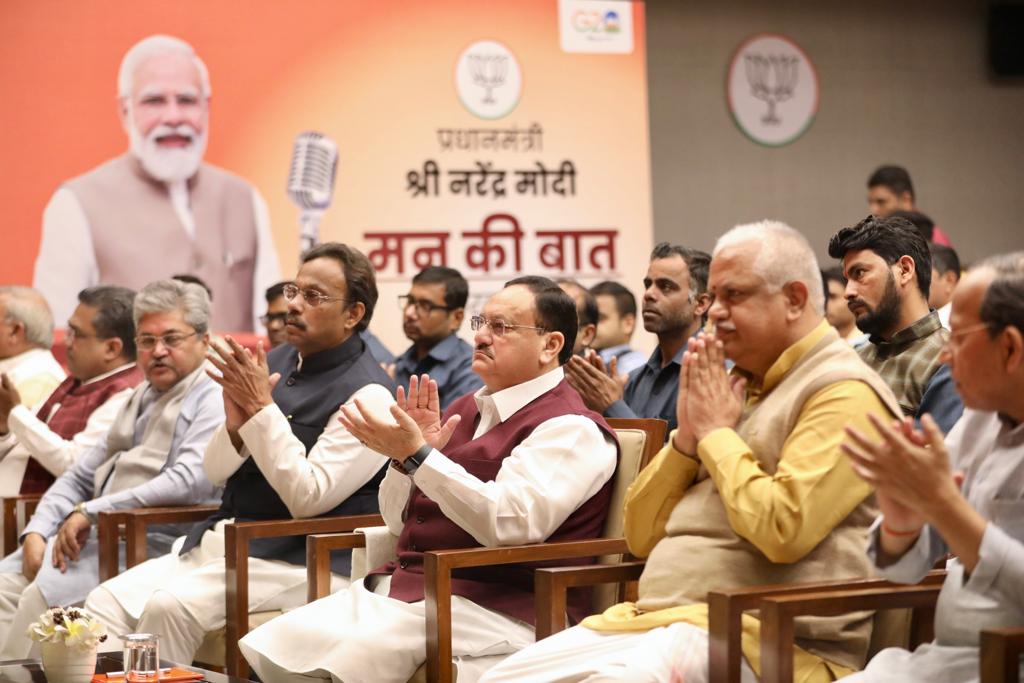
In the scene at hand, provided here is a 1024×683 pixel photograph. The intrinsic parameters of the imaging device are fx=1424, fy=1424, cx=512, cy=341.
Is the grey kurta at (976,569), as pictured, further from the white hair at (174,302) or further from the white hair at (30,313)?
the white hair at (30,313)

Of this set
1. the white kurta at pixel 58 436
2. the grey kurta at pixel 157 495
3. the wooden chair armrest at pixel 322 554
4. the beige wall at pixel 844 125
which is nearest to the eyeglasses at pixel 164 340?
the grey kurta at pixel 157 495

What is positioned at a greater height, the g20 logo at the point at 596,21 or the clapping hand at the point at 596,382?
the g20 logo at the point at 596,21

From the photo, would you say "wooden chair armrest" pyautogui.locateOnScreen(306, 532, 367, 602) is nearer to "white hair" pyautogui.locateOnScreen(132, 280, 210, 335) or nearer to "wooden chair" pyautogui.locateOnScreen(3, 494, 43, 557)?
"white hair" pyautogui.locateOnScreen(132, 280, 210, 335)

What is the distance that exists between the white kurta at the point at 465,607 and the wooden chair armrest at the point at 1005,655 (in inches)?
48.9

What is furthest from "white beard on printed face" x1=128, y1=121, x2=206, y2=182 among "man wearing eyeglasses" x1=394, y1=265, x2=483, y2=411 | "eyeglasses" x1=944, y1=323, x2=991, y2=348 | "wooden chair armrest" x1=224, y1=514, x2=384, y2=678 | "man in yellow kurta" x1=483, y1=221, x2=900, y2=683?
"eyeglasses" x1=944, y1=323, x2=991, y2=348

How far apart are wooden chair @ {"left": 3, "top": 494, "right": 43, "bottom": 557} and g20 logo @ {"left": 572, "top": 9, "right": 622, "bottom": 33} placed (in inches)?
168

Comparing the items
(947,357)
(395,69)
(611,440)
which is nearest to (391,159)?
(395,69)

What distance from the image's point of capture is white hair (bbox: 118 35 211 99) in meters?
7.28

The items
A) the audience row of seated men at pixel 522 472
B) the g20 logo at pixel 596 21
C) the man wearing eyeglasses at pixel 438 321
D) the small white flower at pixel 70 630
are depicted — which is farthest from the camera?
the g20 logo at pixel 596 21

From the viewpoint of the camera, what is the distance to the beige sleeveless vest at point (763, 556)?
102 inches

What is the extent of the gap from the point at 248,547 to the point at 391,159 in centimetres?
428

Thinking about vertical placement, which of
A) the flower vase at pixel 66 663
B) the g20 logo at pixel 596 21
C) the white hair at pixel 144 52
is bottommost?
the flower vase at pixel 66 663

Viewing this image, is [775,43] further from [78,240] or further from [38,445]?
[38,445]

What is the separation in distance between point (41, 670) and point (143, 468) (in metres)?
1.38
